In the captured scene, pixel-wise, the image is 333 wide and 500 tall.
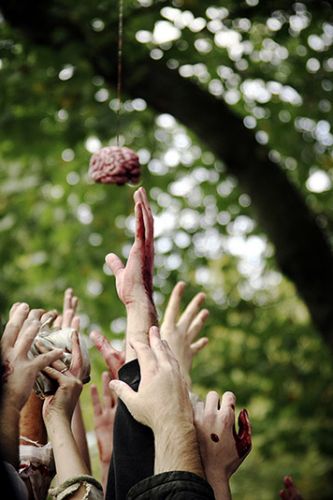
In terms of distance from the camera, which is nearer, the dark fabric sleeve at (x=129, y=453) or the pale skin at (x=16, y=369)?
the pale skin at (x=16, y=369)

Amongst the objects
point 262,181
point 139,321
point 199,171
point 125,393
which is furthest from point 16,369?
point 199,171

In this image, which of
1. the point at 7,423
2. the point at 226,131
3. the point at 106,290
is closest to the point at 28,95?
the point at 226,131

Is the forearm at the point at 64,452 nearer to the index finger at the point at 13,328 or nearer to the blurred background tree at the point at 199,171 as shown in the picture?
the index finger at the point at 13,328

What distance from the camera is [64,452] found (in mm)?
1686

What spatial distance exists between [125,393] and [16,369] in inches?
9.4

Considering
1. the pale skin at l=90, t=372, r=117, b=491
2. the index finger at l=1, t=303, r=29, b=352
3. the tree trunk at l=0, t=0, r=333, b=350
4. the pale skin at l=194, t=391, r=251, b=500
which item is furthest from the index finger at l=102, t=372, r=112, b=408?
the tree trunk at l=0, t=0, r=333, b=350

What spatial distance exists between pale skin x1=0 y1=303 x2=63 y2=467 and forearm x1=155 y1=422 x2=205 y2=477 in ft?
0.80

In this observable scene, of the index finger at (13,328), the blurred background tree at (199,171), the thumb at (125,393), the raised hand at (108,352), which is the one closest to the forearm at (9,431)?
the index finger at (13,328)

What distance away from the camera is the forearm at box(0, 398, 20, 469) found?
135 centimetres

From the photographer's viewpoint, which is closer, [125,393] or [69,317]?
[125,393]

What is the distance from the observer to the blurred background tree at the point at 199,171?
363cm

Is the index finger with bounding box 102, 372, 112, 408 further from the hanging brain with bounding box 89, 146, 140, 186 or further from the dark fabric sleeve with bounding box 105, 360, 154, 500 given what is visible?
the dark fabric sleeve with bounding box 105, 360, 154, 500

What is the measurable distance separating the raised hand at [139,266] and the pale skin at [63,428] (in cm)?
21

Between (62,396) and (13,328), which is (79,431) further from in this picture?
(13,328)
